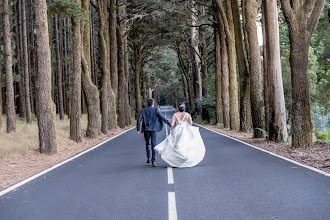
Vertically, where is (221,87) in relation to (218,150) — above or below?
above

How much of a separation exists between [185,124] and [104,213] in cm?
532

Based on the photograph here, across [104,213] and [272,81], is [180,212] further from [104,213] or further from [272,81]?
[272,81]

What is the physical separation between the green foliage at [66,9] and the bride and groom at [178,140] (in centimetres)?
Answer: 877

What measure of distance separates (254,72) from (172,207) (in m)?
14.6

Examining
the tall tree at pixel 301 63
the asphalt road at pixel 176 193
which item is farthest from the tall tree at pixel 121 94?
the asphalt road at pixel 176 193

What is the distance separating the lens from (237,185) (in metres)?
8.27

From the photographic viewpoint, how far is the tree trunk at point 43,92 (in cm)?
1502

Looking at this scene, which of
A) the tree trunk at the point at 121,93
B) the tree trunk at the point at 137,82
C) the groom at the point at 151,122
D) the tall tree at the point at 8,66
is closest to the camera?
the groom at the point at 151,122

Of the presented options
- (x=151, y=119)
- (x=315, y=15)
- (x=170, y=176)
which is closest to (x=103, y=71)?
(x=315, y=15)

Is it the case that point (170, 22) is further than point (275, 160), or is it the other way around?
point (170, 22)

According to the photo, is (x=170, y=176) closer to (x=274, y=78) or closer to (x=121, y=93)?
(x=274, y=78)

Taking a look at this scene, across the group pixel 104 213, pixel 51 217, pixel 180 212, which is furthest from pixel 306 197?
pixel 51 217

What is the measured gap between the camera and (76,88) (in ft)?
65.5

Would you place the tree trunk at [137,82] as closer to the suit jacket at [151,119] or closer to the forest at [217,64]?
the forest at [217,64]
